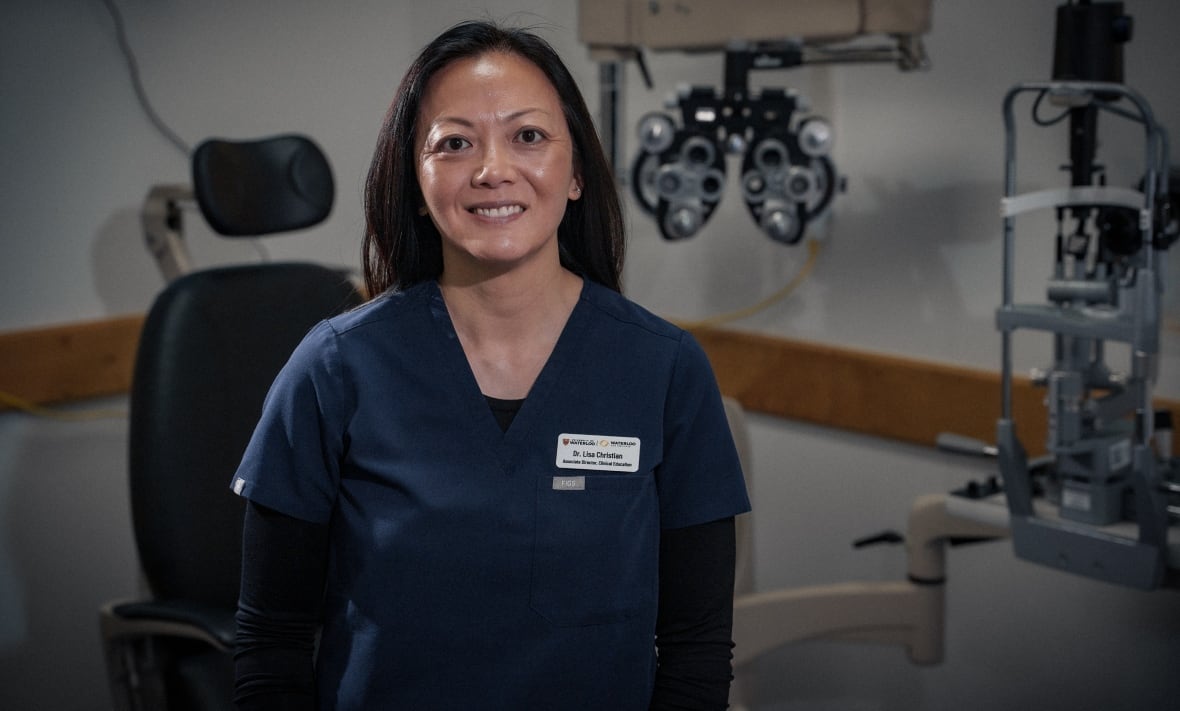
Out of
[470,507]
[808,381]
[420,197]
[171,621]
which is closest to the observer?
[470,507]

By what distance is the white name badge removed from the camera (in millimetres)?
1147

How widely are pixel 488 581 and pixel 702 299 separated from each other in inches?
78.2

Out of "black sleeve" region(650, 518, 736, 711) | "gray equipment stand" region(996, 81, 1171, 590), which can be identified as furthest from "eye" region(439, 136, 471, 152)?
"gray equipment stand" region(996, 81, 1171, 590)

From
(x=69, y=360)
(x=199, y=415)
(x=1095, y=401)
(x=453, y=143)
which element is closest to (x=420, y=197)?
(x=453, y=143)

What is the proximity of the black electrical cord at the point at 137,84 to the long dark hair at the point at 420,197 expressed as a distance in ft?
5.32

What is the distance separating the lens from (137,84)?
267 centimetres

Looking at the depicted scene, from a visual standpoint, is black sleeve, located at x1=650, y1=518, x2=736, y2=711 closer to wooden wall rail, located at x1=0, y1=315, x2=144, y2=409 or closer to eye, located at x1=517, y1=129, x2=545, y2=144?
eye, located at x1=517, y1=129, x2=545, y2=144

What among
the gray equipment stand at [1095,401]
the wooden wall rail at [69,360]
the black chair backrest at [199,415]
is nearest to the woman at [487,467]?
the black chair backrest at [199,415]

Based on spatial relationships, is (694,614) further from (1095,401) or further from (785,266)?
(785,266)

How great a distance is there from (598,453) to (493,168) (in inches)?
10.5

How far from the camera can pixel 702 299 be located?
3.04 m

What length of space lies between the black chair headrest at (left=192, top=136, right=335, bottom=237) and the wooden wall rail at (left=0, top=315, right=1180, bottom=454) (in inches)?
34.9

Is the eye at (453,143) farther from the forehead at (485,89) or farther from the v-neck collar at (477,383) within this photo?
the v-neck collar at (477,383)

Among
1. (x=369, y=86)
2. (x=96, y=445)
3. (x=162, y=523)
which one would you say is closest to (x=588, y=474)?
(x=162, y=523)
